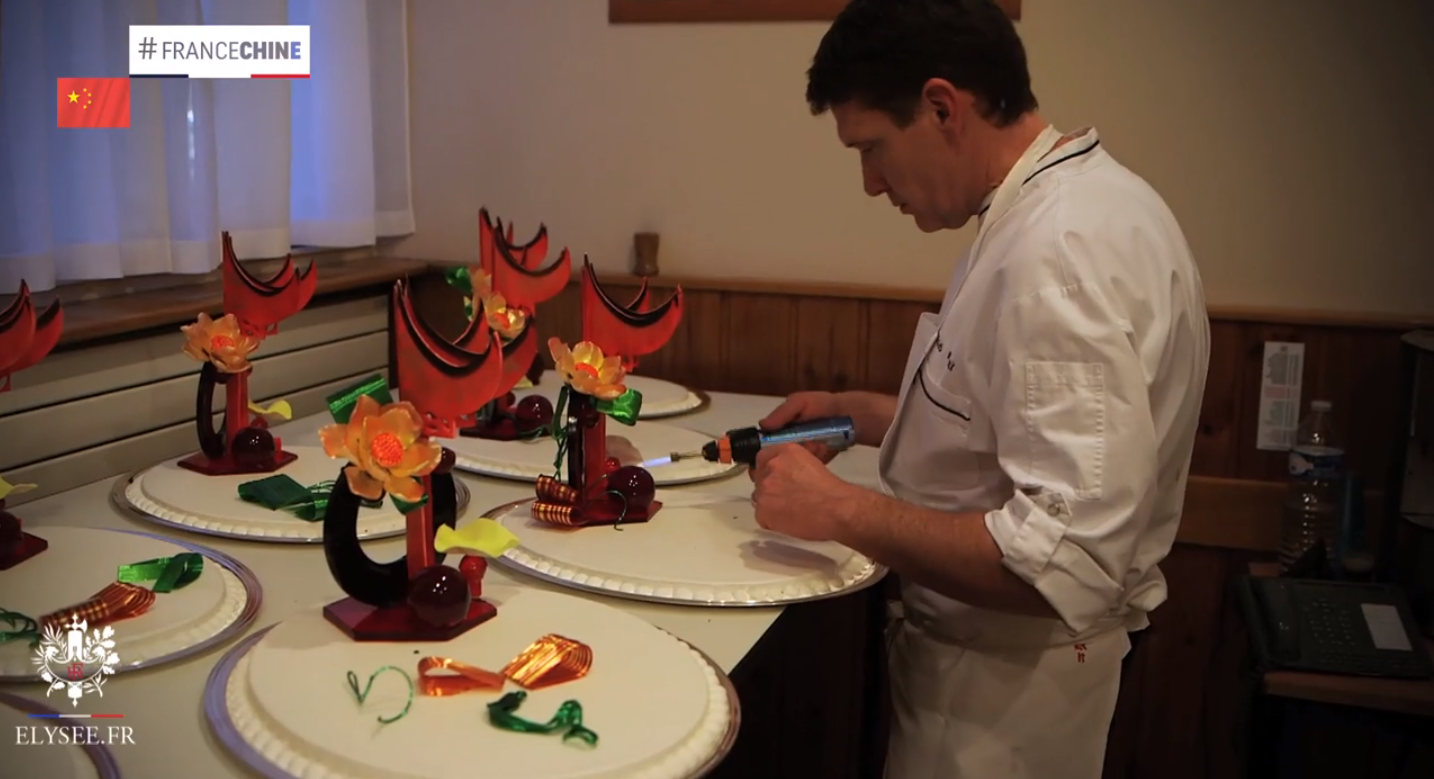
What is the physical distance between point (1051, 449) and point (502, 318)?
3.11ft

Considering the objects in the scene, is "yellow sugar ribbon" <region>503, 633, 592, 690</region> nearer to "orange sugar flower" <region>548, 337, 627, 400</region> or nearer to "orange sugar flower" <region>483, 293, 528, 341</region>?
"orange sugar flower" <region>548, 337, 627, 400</region>

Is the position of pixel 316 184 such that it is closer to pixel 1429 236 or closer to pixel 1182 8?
pixel 1182 8

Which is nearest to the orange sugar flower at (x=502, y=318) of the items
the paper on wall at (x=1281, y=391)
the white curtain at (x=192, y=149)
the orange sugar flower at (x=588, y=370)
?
the orange sugar flower at (x=588, y=370)

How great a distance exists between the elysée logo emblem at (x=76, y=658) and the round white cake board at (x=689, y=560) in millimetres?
403

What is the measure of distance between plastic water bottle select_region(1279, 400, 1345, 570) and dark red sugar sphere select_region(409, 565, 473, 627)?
4.99 feet

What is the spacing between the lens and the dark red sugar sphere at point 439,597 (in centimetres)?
106

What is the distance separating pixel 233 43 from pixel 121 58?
0.85ft

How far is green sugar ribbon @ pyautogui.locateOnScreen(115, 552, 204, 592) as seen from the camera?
1.16 metres

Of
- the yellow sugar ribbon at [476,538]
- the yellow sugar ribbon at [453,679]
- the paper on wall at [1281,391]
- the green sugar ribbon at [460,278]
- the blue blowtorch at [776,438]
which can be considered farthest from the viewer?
the paper on wall at [1281,391]

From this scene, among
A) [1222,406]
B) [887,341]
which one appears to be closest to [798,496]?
[887,341]

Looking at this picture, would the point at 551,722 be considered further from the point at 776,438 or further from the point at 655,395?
the point at 655,395

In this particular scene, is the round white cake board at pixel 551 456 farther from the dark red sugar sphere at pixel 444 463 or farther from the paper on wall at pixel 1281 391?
the paper on wall at pixel 1281 391

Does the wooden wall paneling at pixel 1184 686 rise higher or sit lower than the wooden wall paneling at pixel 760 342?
lower

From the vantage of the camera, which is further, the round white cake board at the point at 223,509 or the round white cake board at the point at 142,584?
the round white cake board at the point at 223,509
